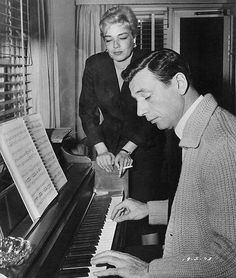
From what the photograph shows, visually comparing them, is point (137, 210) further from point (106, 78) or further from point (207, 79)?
point (207, 79)

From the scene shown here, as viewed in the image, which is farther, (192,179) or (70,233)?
(70,233)

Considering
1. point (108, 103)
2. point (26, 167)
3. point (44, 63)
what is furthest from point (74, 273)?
point (44, 63)

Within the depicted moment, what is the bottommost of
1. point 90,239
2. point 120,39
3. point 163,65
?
point 90,239

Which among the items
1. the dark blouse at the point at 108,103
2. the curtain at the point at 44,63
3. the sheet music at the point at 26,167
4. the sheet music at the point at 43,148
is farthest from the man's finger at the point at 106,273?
the curtain at the point at 44,63

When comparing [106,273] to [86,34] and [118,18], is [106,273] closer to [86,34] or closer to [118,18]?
[118,18]

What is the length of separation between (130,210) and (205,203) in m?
0.61

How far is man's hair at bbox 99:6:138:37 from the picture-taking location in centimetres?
246

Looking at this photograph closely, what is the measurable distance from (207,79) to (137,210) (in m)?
2.05

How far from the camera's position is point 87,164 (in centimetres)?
203

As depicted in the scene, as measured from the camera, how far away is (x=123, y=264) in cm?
115

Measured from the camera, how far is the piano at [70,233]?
42.0 inches

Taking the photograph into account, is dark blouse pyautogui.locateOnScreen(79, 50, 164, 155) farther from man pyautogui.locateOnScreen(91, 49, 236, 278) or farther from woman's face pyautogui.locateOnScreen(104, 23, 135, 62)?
man pyautogui.locateOnScreen(91, 49, 236, 278)

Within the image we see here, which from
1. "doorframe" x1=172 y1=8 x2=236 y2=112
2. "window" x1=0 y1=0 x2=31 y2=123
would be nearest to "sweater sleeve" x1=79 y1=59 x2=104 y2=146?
"window" x1=0 y1=0 x2=31 y2=123

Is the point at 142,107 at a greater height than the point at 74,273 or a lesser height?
greater
